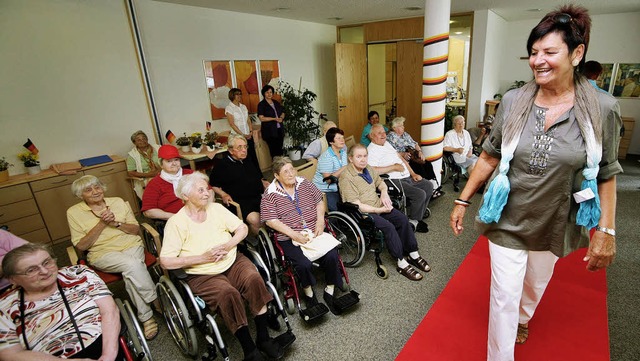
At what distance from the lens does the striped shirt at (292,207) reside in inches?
95.3

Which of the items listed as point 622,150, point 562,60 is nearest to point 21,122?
point 562,60

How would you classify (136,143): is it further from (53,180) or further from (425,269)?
(425,269)

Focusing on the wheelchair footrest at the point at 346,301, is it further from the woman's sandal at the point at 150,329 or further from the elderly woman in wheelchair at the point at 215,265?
the woman's sandal at the point at 150,329

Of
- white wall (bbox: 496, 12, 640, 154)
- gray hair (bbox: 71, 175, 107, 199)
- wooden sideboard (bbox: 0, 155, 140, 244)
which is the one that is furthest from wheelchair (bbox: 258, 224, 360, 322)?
white wall (bbox: 496, 12, 640, 154)

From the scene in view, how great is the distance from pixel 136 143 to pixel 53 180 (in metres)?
0.91

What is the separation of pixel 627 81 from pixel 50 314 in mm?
8479

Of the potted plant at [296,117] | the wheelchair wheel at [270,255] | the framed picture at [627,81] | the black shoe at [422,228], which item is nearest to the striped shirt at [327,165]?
the wheelchair wheel at [270,255]

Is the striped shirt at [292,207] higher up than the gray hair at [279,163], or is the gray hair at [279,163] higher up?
the gray hair at [279,163]

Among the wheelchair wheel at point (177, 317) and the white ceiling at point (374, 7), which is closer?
the wheelchair wheel at point (177, 317)

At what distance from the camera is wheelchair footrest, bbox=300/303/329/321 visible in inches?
88.2

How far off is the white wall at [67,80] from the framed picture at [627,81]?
8.01 metres

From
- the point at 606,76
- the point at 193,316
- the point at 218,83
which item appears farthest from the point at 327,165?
the point at 606,76

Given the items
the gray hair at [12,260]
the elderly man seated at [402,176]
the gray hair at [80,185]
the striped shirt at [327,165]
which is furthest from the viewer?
the elderly man seated at [402,176]

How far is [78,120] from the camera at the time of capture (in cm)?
393
